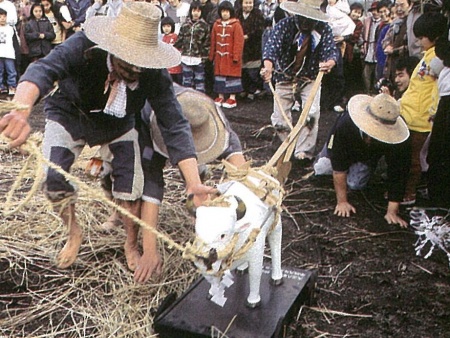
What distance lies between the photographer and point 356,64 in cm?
929

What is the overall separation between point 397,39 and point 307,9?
2.19m

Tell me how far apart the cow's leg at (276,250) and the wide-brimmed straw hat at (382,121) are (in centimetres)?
142

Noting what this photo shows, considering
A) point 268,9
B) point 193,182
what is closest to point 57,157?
point 193,182

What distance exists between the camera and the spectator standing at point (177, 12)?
8.97 meters

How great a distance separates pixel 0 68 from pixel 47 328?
694cm

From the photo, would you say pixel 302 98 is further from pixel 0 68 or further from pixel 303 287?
pixel 0 68

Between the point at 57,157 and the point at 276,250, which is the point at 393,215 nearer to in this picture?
the point at 276,250

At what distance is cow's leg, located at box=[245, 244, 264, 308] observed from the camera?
8.02 ft

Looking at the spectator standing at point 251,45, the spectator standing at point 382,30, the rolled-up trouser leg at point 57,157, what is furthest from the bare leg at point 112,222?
the spectator standing at point 251,45

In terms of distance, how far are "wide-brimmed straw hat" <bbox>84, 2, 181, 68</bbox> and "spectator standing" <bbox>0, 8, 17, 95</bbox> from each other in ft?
21.3

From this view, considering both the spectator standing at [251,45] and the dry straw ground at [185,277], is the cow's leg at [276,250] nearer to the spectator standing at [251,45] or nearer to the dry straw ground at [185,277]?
the dry straw ground at [185,277]

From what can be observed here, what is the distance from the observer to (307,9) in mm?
4961

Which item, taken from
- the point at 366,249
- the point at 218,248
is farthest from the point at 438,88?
the point at 218,248

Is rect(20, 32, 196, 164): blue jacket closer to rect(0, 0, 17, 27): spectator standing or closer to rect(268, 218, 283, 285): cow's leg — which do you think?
rect(268, 218, 283, 285): cow's leg
